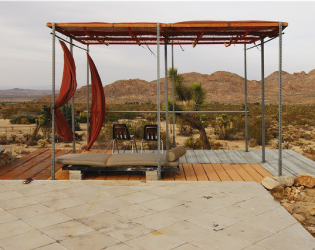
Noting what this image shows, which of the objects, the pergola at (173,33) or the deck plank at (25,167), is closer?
the pergola at (173,33)

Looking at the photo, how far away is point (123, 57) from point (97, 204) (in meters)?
16.1

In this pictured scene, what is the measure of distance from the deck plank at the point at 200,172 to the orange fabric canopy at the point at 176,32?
82.6 inches

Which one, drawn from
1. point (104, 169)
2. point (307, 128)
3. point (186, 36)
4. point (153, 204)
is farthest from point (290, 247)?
point (307, 128)

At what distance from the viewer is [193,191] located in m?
4.27

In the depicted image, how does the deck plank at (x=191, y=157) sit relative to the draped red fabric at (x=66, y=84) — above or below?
below

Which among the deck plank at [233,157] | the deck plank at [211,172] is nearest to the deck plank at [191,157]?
the deck plank at [211,172]

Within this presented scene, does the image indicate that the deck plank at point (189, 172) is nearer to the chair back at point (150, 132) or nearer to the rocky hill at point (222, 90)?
the chair back at point (150, 132)

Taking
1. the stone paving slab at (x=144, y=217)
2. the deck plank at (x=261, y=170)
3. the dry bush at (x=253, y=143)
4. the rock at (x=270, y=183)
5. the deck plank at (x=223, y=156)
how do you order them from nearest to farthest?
the stone paving slab at (x=144, y=217), the rock at (x=270, y=183), the deck plank at (x=261, y=170), the deck plank at (x=223, y=156), the dry bush at (x=253, y=143)

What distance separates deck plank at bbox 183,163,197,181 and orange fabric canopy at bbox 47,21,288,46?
210 cm

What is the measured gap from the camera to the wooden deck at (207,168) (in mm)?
5105

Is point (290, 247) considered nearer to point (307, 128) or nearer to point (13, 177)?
point (13, 177)

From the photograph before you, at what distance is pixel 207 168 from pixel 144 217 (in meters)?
2.51

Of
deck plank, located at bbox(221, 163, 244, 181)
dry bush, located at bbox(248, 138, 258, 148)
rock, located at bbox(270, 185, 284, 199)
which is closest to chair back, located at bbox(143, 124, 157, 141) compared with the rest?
deck plank, located at bbox(221, 163, 244, 181)

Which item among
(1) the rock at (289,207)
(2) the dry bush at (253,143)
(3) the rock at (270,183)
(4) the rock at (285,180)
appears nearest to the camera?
(1) the rock at (289,207)
